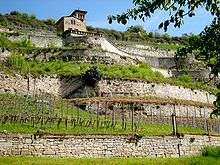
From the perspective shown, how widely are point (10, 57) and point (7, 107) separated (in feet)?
63.6

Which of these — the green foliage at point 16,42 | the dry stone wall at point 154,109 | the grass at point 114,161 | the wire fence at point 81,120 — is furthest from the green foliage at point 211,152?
the green foliage at point 16,42

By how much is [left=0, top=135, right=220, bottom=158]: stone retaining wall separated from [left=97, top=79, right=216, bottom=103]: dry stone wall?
51.9 ft

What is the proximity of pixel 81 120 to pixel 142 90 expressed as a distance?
16443 millimetres

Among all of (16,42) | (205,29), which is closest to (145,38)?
(16,42)

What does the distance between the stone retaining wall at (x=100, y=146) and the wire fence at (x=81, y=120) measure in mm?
1087

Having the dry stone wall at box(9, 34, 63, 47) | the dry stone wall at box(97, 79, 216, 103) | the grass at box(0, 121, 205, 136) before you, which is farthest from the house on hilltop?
the grass at box(0, 121, 205, 136)

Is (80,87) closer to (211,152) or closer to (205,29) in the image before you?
(211,152)

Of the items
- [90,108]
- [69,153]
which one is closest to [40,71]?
[90,108]

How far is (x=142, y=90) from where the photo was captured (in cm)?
4634

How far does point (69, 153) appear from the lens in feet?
83.2

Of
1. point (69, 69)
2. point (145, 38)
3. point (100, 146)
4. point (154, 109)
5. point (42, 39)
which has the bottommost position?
point (100, 146)

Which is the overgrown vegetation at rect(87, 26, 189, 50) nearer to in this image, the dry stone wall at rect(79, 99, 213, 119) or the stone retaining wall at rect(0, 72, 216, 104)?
the stone retaining wall at rect(0, 72, 216, 104)

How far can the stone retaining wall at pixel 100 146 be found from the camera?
78.9 feet

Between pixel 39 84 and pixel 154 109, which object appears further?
pixel 39 84
